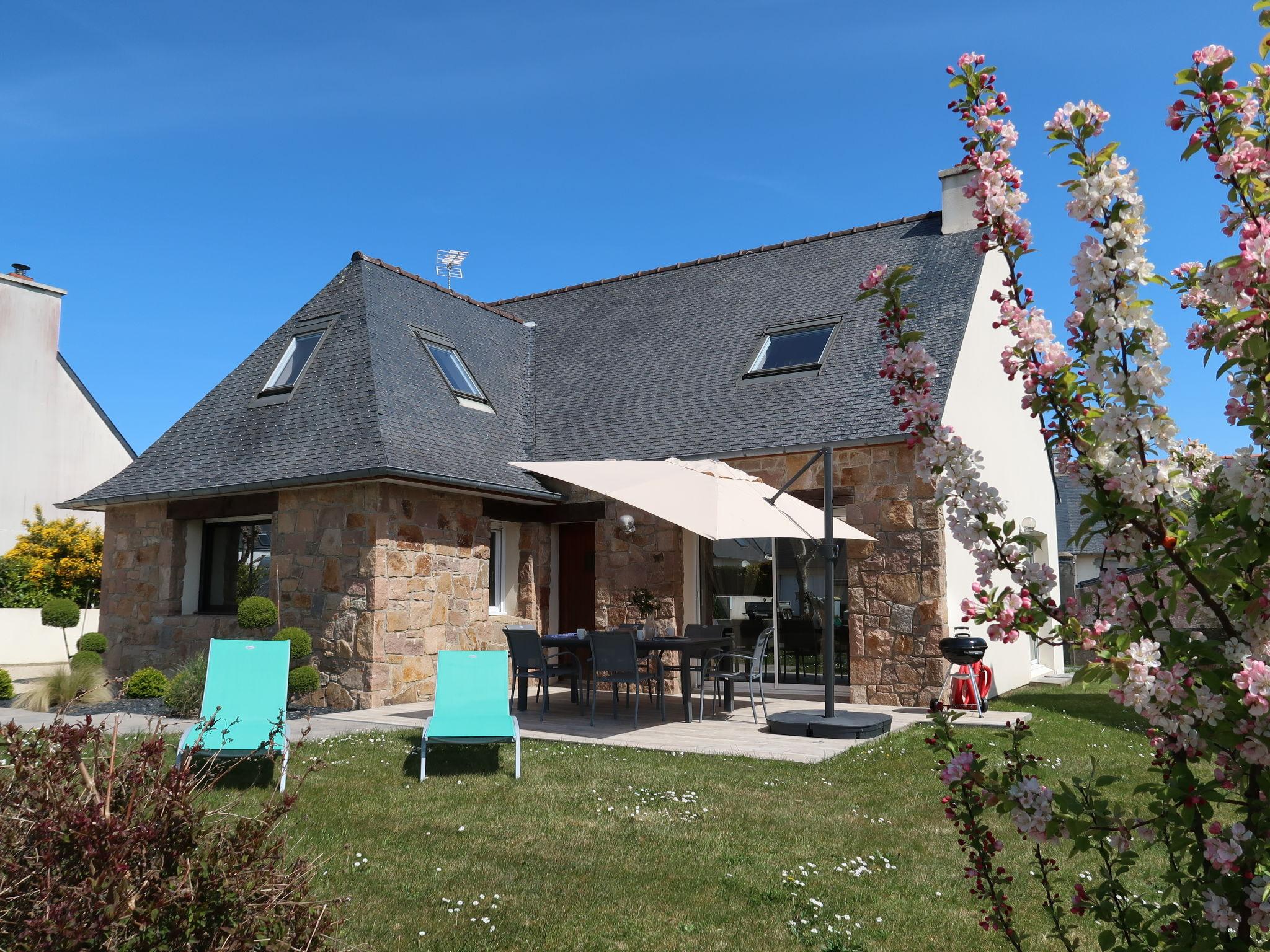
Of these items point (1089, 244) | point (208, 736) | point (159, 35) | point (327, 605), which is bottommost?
point (208, 736)

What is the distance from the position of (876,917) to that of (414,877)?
2.14 meters

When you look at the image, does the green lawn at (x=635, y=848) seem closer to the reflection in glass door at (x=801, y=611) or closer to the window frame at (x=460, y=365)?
the reflection in glass door at (x=801, y=611)

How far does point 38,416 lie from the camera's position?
19.4 m

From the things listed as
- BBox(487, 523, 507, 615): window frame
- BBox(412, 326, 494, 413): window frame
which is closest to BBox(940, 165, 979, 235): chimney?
BBox(412, 326, 494, 413): window frame

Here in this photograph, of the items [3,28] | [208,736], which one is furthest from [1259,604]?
[3,28]

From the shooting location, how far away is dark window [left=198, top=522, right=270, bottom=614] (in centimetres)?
1207

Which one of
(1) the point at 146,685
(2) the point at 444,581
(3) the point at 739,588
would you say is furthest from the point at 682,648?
(1) the point at 146,685

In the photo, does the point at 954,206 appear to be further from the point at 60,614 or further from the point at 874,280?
the point at 60,614

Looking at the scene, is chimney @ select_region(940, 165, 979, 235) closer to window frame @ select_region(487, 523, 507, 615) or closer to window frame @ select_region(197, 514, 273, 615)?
window frame @ select_region(487, 523, 507, 615)

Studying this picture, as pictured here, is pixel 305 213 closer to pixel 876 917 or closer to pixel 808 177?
pixel 808 177

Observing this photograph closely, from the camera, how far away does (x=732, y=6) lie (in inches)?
357

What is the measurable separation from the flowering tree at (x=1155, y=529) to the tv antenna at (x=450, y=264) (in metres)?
19.5

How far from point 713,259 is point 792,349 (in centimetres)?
368

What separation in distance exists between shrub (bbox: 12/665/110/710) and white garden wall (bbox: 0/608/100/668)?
7.23 m
